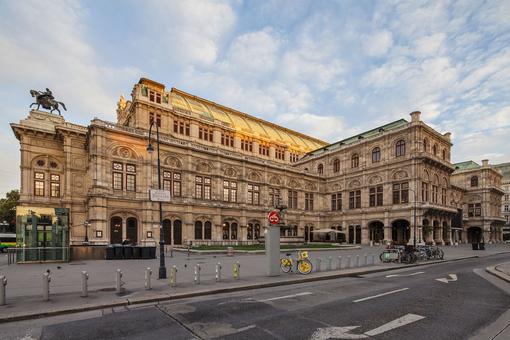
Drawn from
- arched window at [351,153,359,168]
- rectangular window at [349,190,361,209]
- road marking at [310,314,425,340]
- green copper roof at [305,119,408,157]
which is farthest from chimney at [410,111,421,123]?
road marking at [310,314,425,340]

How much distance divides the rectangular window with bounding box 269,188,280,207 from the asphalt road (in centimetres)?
3963

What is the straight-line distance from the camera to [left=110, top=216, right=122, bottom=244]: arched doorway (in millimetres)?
34531

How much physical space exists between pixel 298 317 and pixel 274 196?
1749 inches

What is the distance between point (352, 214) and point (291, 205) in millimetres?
12109

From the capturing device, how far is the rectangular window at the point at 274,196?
5134 centimetres

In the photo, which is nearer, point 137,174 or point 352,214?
point 137,174

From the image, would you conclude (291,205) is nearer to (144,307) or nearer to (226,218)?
(226,218)

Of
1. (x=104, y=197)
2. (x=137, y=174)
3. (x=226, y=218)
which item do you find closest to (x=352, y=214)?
(x=226, y=218)

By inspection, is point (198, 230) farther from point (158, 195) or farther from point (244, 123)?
point (158, 195)

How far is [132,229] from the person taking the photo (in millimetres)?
36062

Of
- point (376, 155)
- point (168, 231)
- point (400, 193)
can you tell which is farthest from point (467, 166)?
point (168, 231)

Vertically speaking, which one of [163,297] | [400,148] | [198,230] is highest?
[400,148]

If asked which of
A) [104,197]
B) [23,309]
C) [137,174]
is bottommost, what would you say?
[23,309]

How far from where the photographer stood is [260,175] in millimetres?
50250
